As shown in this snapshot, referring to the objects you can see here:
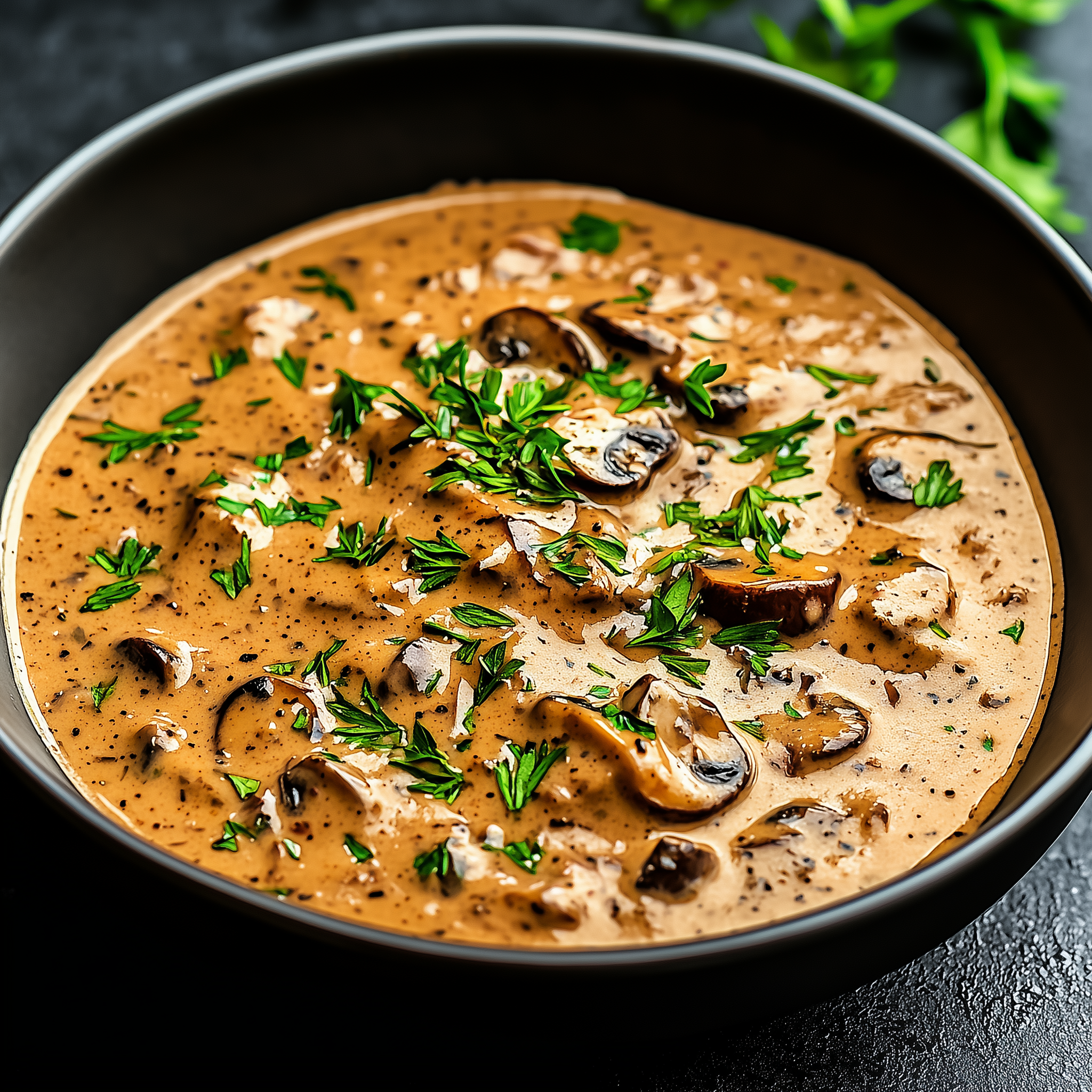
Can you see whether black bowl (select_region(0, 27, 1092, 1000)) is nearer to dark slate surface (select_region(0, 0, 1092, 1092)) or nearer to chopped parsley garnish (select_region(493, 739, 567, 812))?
dark slate surface (select_region(0, 0, 1092, 1092))

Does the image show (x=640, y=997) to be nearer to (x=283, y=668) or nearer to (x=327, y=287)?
(x=283, y=668)

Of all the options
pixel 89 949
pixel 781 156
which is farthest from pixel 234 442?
pixel 781 156

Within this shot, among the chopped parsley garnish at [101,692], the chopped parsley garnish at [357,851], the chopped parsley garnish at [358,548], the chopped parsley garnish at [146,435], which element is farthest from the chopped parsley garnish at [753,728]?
the chopped parsley garnish at [146,435]

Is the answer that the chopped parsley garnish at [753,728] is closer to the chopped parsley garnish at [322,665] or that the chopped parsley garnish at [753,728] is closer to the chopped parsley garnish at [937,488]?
the chopped parsley garnish at [937,488]

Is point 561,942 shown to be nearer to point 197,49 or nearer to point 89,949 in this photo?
point 89,949

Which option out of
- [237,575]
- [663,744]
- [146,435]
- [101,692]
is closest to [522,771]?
[663,744]

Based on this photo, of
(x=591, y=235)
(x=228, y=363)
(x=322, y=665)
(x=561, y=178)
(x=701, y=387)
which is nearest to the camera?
(x=322, y=665)
